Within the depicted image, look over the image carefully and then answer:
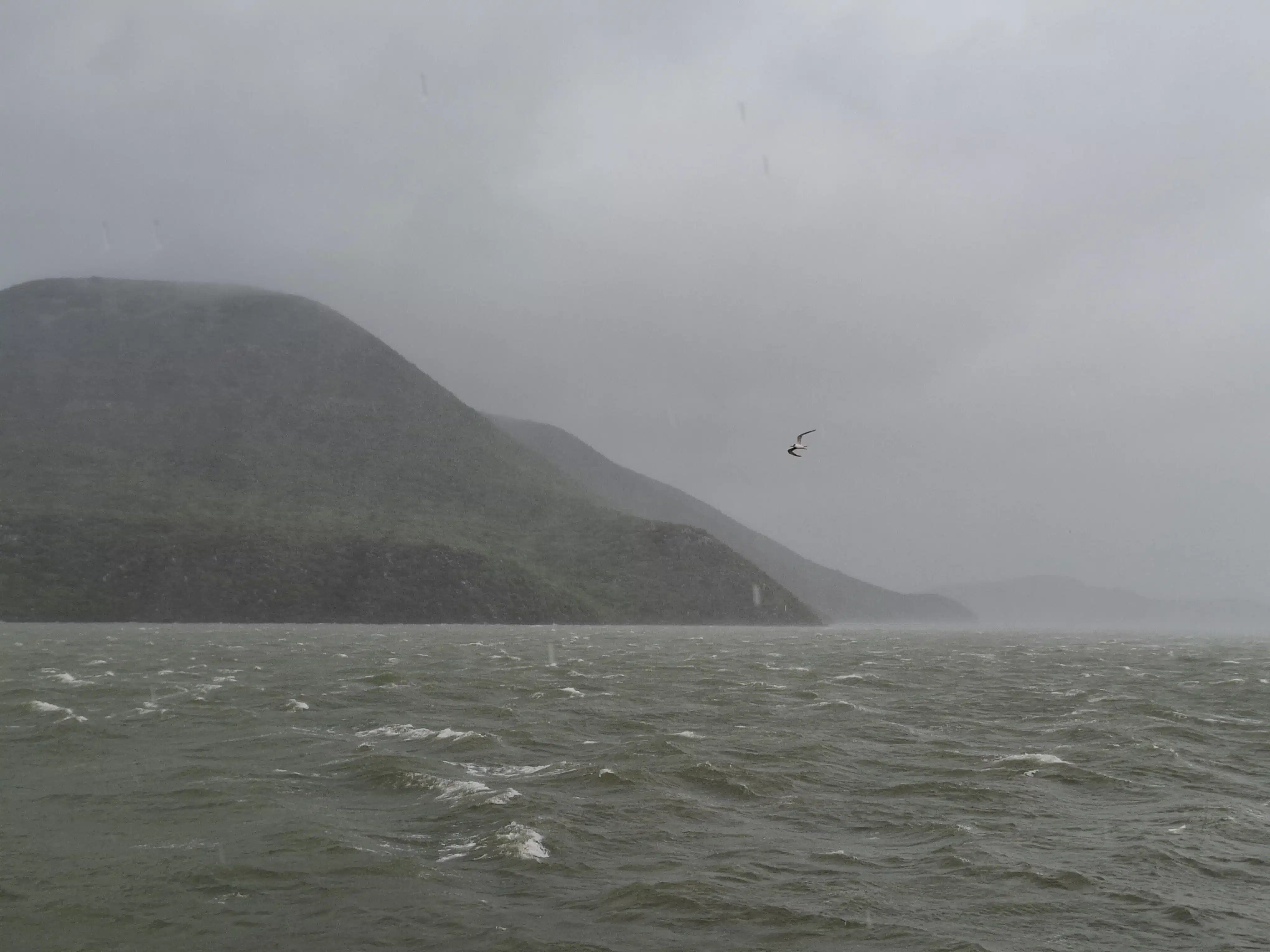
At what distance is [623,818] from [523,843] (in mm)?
3078

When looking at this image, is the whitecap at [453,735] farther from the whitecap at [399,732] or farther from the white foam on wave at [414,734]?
the whitecap at [399,732]

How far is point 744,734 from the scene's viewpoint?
31438 mm

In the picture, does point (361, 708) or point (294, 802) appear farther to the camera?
point (361, 708)

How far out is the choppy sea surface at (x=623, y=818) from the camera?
14453 mm

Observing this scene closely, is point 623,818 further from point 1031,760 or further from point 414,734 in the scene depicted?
point 1031,760

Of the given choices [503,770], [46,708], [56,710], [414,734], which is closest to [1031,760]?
[503,770]

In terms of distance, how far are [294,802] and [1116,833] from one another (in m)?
17.5

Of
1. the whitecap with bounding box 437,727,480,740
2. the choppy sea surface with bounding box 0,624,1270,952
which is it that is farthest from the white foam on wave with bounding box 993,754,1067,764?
the whitecap with bounding box 437,727,480,740

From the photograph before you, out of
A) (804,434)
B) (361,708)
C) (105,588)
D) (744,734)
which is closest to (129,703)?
(361,708)

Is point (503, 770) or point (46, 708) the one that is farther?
point (46, 708)

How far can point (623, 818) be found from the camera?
20.7 metres

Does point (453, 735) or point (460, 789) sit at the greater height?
point (453, 735)

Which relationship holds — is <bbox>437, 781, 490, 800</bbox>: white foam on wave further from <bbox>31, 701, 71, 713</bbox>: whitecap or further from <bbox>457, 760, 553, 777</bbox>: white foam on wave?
<bbox>31, 701, 71, 713</bbox>: whitecap

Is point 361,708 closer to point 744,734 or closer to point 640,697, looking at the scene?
point 640,697
